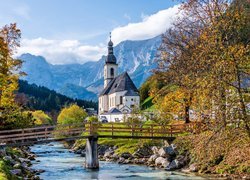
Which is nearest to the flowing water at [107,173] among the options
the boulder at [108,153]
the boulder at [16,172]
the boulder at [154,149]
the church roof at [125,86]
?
the boulder at [16,172]

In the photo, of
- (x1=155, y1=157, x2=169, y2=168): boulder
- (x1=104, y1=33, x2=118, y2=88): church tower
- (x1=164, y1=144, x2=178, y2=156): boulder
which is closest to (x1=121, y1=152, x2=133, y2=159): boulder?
(x1=155, y1=157, x2=169, y2=168): boulder

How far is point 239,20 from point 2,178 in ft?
48.2

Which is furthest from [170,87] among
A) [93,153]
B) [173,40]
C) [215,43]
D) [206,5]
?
[215,43]

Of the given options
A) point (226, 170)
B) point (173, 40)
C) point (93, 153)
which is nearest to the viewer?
point (226, 170)

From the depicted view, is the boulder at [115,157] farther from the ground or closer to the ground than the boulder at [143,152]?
closer to the ground

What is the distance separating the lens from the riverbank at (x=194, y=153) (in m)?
18.9

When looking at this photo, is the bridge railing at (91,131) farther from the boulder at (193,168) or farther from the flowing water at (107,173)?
the flowing water at (107,173)

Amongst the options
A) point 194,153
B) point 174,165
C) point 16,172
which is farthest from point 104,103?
point 194,153

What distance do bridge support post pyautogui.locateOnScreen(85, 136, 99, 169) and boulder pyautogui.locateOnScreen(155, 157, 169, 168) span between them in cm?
610

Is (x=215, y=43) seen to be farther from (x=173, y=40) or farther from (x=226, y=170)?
(x=173, y=40)

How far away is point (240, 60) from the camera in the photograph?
18.3 meters

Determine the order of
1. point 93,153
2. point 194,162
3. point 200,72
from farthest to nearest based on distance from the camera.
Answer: point 93,153
point 194,162
point 200,72

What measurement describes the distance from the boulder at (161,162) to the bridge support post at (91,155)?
20.0 ft

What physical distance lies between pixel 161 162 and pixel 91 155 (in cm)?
713
